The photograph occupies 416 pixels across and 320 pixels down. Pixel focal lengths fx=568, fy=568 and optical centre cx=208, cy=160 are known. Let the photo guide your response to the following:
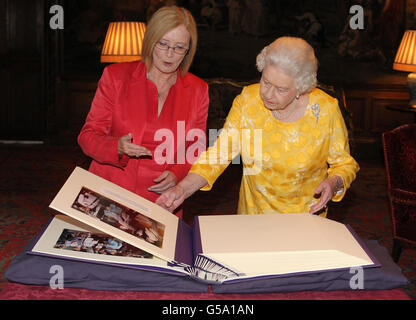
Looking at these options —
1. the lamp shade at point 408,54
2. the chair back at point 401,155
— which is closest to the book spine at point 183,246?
the chair back at point 401,155

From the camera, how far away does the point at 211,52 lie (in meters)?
9.95

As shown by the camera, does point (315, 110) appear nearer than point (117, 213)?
No

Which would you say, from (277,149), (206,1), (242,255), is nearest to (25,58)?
(206,1)

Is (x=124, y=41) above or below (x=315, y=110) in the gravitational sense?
above

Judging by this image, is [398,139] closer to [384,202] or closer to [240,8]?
[384,202]

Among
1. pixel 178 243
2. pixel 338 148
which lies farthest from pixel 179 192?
pixel 338 148

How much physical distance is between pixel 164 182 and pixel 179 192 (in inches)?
8.0

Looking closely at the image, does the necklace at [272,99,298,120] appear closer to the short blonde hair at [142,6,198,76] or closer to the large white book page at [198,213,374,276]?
the short blonde hair at [142,6,198,76]

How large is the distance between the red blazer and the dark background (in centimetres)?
718

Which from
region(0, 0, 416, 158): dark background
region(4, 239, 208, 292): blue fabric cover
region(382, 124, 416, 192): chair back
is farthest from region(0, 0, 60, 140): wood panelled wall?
region(4, 239, 208, 292): blue fabric cover

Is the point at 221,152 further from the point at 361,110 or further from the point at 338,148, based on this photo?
the point at 361,110

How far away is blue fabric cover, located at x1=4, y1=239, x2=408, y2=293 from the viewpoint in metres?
1.65

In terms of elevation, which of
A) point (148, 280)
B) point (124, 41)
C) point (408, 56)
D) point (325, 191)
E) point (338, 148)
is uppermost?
point (124, 41)

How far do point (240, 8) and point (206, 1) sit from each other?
2.00 ft
